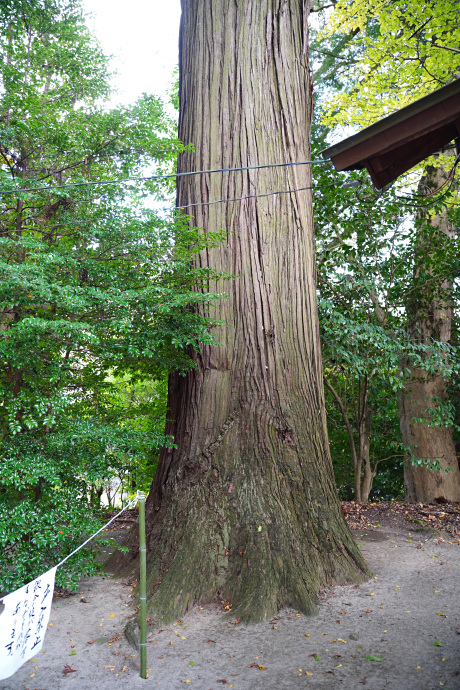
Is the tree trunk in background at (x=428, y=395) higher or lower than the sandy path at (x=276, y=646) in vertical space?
higher

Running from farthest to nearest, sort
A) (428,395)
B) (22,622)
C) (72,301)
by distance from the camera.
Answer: (428,395), (72,301), (22,622)

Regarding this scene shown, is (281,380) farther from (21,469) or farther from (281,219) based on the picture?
(21,469)

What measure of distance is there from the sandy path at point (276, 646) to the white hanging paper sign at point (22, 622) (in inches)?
25.3

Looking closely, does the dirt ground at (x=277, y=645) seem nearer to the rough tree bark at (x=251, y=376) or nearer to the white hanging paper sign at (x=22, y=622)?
the rough tree bark at (x=251, y=376)

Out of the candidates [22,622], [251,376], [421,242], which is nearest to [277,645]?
[22,622]

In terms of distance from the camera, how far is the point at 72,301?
11.2ft

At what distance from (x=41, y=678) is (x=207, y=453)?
6.50 feet

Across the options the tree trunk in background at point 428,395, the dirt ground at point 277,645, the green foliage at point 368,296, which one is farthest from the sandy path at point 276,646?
the tree trunk in background at point 428,395

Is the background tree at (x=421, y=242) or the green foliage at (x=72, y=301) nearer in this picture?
the green foliage at (x=72, y=301)

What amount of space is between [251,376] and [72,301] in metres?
1.86

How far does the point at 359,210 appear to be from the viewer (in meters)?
7.09

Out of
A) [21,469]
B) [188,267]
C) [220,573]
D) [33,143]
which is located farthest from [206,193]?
[220,573]

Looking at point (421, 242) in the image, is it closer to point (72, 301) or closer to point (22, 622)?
point (72, 301)

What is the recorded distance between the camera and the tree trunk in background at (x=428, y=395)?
25.1 ft
